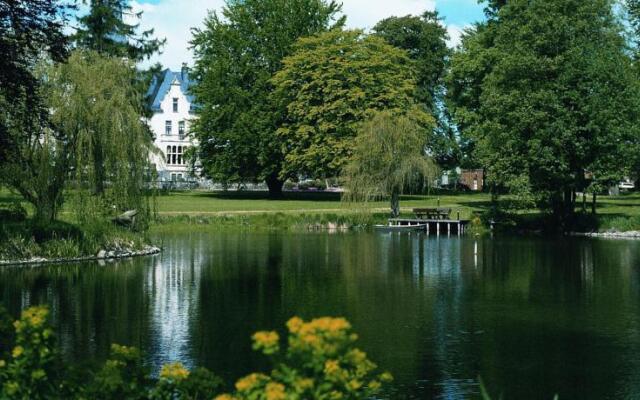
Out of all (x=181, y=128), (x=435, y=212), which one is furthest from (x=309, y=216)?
(x=181, y=128)

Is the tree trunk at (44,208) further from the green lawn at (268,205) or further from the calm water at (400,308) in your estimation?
the green lawn at (268,205)

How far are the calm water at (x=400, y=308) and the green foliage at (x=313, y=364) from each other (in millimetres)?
6565

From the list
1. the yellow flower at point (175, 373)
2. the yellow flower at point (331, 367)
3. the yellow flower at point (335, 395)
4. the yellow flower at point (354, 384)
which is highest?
the yellow flower at point (331, 367)

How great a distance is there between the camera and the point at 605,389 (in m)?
12.8

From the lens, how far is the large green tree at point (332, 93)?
63.5m

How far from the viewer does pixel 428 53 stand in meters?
77.1

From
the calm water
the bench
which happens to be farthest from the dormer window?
the calm water

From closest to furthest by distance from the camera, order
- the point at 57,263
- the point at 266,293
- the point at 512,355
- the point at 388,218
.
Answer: the point at 512,355 < the point at 266,293 < the point at 57,263 < the point at 388,218

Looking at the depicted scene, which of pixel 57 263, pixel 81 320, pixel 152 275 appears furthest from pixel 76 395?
pixel 57 263

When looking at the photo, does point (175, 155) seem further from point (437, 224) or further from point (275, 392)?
point (275, 392)

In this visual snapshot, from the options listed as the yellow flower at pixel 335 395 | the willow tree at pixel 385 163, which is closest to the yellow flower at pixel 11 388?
the yellow flower at pixel 335 395

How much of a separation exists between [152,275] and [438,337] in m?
11.9

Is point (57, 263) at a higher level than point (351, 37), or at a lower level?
lower

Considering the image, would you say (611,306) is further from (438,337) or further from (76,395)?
(76,395)
